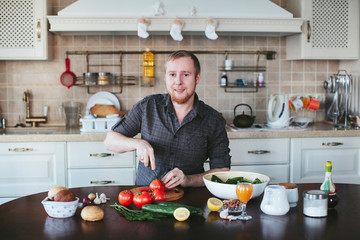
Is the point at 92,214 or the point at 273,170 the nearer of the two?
the point at 92,214

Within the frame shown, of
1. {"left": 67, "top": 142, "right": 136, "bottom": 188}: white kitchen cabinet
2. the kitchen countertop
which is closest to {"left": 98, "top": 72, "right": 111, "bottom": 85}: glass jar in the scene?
the kitchen countertop

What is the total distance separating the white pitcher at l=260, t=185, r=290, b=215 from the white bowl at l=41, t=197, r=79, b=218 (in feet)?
2.30

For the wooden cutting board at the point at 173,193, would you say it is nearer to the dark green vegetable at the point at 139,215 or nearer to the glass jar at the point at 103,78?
the dark green vegetable at the point at 139,215

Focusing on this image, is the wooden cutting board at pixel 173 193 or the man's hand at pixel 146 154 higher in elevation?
the man's hand at pixel 146 154

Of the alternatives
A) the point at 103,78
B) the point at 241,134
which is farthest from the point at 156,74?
the point at 241,134

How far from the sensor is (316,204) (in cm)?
149

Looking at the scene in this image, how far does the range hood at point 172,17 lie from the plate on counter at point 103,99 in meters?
0.57

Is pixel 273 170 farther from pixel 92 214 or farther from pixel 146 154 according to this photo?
pixel 92 214

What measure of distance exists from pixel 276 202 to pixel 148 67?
240cm

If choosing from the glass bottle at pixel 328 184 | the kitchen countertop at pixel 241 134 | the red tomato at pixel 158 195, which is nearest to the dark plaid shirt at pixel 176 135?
the red tomato at pixel 158 195

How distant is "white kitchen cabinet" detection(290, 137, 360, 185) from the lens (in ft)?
10.7

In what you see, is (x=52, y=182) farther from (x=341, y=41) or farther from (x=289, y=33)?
(x=341, y=41)

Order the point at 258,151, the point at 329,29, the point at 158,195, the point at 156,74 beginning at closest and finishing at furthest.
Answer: the point at 158,195 < the point at 258,151 < the point at 329,29 < the point at 156,74

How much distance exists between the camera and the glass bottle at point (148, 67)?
3.66 m
